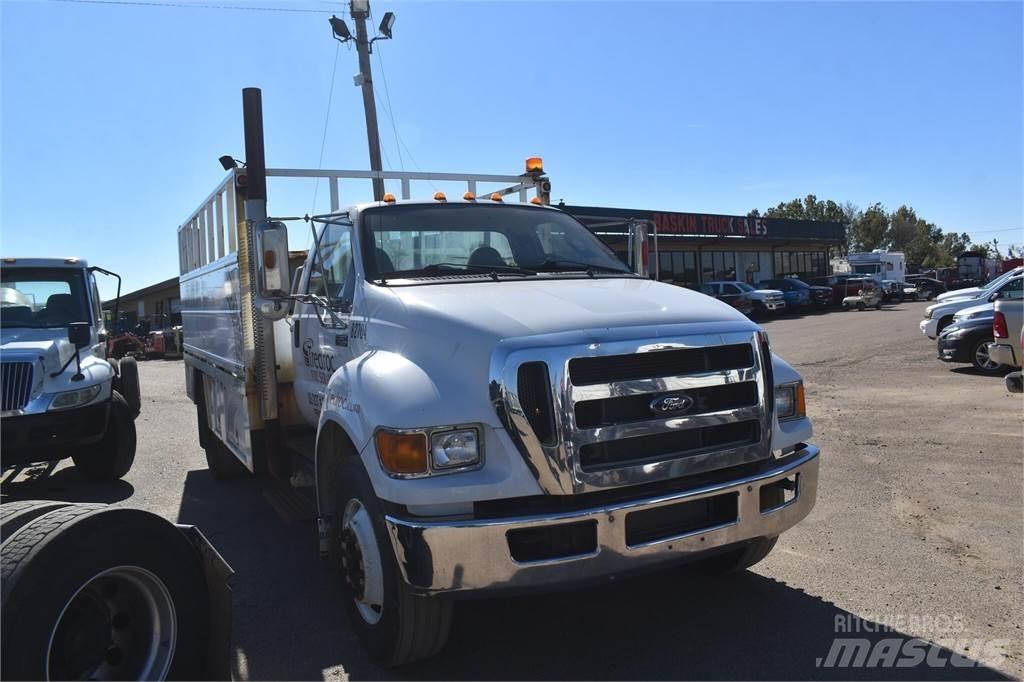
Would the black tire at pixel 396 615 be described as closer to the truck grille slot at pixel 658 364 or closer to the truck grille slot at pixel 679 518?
the truck grille slot at pixel 679 518

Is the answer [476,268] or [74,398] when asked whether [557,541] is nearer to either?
[476,268]

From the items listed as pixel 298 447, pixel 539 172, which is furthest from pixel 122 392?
pixel 539 172

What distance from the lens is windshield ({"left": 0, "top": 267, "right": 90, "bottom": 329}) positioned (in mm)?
7973

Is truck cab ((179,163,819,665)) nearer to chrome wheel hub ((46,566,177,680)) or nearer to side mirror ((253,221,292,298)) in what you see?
side mirror ((253,221,292,298))

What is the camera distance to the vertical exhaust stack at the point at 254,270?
16.5 ft

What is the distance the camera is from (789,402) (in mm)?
3791

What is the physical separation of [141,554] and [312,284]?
8.35 feet

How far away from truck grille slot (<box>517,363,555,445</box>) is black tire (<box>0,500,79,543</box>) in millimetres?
1838

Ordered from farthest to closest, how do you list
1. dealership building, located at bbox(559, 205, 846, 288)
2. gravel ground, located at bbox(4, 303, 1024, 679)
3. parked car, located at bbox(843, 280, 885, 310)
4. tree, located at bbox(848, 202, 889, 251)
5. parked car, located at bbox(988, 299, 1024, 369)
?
1. tree, located at bbox(848, 202, 889, 251)
2. dealership building, located at bbox(559, 205, 846, 288)
3. parked car, located at bbox(843, 280, 885, 310)
4. parked car, located at bbox(988, 299, 1024, 369)
5. gravel ground, located at bbox(4, 303, 1024, 679)

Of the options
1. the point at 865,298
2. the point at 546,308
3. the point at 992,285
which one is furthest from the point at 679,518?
the point at 865,298

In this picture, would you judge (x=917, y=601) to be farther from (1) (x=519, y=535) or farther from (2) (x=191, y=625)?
(2) (x=191, y=625)

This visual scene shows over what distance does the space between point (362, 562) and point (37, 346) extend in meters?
5.36

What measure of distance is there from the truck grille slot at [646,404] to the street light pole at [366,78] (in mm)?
14241

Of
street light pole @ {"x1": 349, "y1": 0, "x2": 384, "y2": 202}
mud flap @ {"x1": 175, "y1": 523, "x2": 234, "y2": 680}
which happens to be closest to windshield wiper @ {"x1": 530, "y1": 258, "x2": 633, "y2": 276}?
mud flap @ {"x1": 175, "y1": 523, "x2": 234, "y2": 680}
